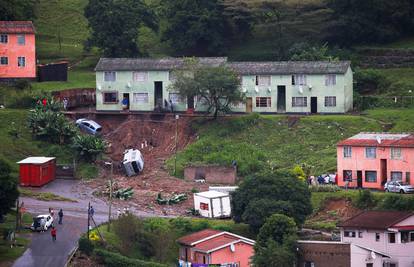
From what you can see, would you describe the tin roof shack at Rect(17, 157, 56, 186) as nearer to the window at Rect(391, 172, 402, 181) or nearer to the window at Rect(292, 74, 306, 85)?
the window at Rect(292, 74, 306, 85)

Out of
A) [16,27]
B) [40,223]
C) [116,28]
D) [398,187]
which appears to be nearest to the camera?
[40,223]

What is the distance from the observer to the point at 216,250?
88812 mm

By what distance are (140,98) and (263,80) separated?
336 inches

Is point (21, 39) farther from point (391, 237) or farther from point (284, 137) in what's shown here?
point (391, 237)

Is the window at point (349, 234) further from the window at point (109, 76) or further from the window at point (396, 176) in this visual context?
the window at point (109, 76)

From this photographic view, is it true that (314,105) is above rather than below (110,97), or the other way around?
below

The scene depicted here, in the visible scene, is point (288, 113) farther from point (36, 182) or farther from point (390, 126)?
point (36, 182)

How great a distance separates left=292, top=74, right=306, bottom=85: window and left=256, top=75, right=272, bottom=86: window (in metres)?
1.62

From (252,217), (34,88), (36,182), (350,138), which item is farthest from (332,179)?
(34,88)

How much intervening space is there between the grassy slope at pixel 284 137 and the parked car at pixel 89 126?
21.6ft

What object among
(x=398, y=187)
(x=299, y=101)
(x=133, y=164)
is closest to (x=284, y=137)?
(x=299, y=101)

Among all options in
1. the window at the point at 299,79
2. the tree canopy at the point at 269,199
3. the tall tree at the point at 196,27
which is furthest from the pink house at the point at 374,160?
the tall tree at the point at 196,27

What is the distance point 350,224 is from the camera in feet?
292

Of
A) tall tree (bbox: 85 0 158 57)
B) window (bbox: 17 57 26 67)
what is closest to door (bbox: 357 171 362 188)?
tall tree (bbox: 85 0 158 57)
